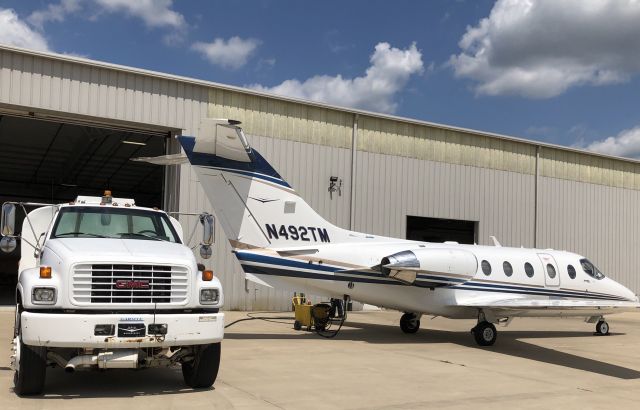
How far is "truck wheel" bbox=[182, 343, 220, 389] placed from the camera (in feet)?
27.6

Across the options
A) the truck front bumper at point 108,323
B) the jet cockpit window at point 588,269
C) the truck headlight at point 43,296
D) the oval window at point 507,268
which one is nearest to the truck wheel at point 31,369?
the truck front bumper at point 108,323

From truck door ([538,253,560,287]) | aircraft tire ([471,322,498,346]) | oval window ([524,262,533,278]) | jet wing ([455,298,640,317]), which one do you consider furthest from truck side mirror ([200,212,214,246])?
truck door ([538,253,560,287])

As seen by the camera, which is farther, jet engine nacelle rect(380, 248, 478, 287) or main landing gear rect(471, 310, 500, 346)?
main landing gear rect(471, 310, 500, 346)

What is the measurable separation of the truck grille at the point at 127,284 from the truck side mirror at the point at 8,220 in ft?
5.36

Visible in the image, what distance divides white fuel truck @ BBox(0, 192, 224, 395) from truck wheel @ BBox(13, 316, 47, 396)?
1 cm

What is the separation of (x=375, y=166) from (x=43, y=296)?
1940cm

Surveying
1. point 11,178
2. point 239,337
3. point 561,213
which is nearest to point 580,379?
point 239,337

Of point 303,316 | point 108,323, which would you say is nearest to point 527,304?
point 303,316

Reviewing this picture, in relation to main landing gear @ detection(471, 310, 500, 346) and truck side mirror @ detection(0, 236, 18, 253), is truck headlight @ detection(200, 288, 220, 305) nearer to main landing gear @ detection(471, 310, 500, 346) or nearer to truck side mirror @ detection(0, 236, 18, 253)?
truck side mirror @ detection(0, 236, 18, 253)

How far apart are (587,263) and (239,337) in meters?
10.8

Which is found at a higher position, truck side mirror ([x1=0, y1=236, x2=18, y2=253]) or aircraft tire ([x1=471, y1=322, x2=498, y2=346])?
truck side mirror ([x1=0, y1=236, x2=18, y2=253])

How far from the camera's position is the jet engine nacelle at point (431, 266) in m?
14.9

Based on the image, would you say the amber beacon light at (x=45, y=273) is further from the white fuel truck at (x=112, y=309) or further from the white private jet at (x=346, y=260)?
the white private jet at (x=346, y=260)

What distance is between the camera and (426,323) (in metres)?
21.4
